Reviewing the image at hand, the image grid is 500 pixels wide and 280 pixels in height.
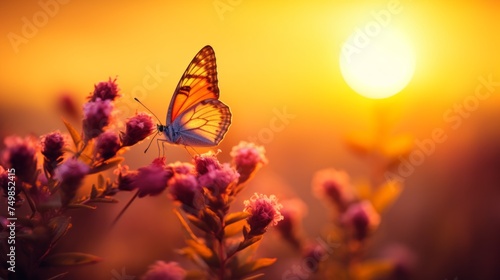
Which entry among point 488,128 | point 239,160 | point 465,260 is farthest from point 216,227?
point 488,128

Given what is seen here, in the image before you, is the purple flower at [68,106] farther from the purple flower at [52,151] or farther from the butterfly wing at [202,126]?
the purple flower at [52,151]

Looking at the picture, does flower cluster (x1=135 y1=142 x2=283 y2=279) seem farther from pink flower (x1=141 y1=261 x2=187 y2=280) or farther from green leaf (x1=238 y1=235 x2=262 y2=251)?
pink flower (x1=141 y1=261 x2=187 y2=280)

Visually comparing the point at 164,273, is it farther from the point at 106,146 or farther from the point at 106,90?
the point at 106,90

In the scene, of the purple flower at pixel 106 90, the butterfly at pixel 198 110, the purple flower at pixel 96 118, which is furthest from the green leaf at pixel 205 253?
the butterfly at pixel 198 110

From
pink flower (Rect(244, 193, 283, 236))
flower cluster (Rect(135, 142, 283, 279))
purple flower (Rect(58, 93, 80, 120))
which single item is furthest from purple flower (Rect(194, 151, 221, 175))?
purple flower (Rect(58, 93, 80, 120))

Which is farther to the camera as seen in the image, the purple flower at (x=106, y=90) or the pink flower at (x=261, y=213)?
the purple flower at (x=106, y=90)

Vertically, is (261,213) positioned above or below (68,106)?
below

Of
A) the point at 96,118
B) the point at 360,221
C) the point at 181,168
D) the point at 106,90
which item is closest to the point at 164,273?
the point at 181,168
